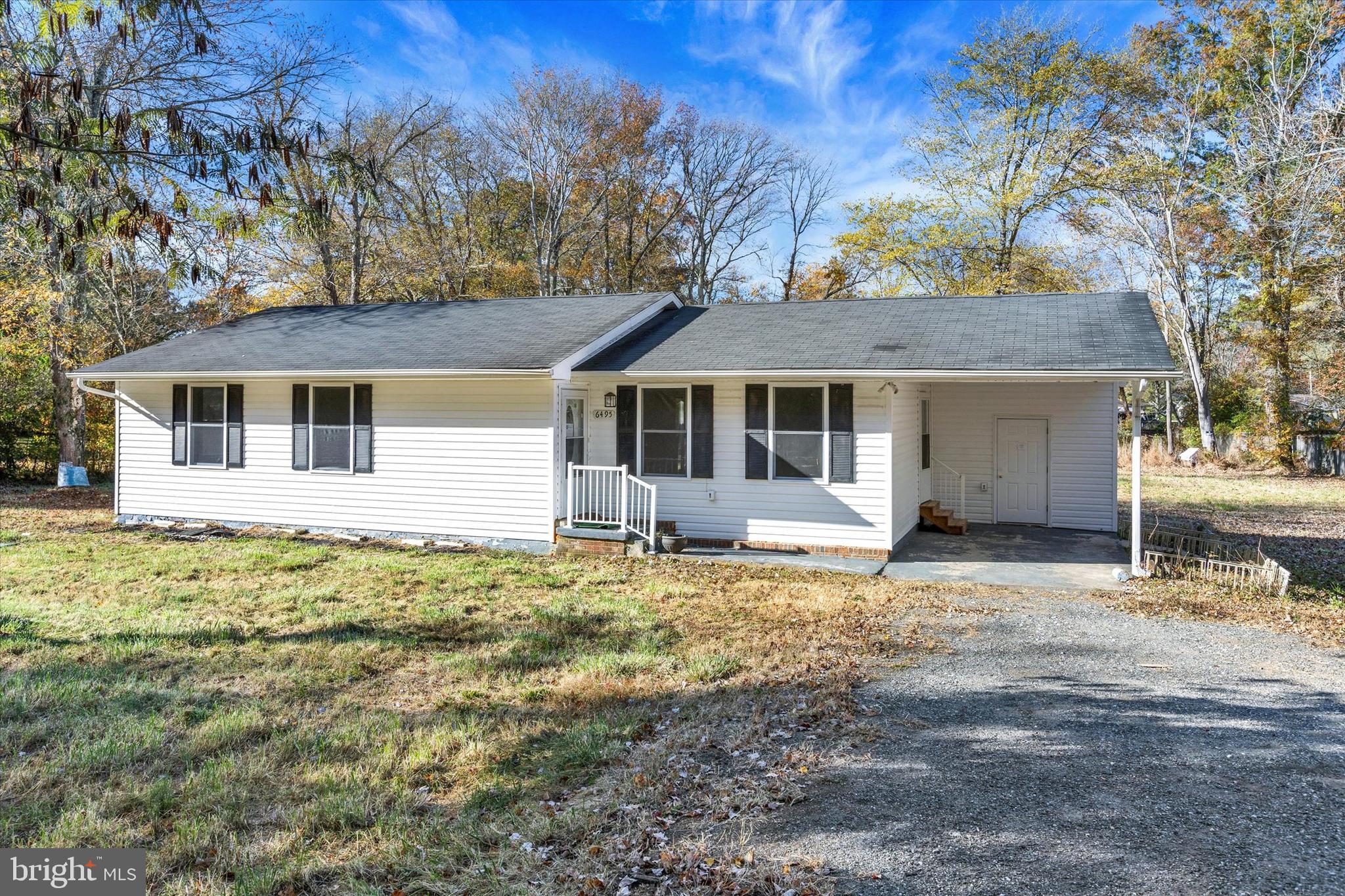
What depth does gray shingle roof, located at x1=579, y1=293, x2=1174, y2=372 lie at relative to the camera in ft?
30.1

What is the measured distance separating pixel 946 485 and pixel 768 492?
4507 millimetres

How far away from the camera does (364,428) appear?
37.5 feet

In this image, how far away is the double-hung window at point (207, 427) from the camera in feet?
40.1

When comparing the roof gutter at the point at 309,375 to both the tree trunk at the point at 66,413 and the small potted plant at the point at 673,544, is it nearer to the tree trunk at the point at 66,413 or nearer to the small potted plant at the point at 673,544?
the small potted plant at the point at 673,544

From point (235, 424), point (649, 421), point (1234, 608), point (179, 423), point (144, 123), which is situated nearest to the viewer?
point (144, 123)

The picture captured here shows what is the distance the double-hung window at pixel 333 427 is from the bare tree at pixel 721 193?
19.9 meters

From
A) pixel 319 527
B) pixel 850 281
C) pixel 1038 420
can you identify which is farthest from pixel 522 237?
pixel 1038 420

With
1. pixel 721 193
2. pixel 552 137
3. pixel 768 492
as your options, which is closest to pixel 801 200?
pixel 721 193

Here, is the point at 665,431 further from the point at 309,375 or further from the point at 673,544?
the point at 309,375

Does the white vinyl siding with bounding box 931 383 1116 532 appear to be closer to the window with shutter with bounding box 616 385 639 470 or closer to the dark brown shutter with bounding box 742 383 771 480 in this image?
the dark brown shutter with bounding box 742 383 771 480

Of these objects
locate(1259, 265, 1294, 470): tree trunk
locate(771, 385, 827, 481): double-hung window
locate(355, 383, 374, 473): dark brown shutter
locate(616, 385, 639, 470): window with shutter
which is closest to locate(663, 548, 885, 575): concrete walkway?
locate(771, 385, 827, 481): double-hung window

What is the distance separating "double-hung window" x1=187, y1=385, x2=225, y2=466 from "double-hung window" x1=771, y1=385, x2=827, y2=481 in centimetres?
892

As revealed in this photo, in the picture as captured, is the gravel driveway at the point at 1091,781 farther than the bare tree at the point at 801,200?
No

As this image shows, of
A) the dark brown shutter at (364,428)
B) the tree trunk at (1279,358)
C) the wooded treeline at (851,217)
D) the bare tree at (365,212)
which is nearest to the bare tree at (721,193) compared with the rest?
the wooded treeline at (851,217)
